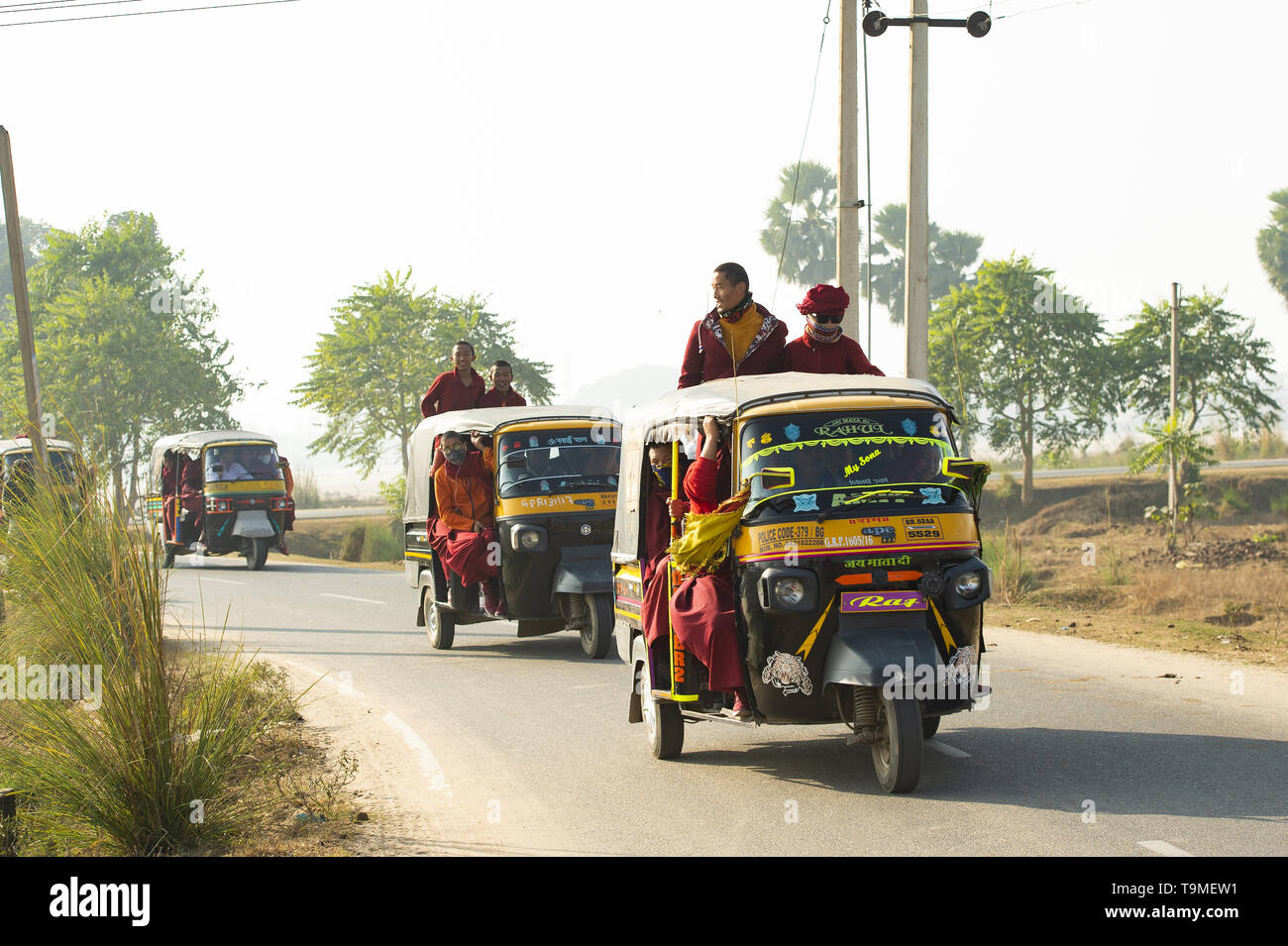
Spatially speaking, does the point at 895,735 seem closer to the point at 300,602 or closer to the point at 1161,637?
the point at 1161,637

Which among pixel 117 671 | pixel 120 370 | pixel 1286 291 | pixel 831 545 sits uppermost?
pixel 1286 291

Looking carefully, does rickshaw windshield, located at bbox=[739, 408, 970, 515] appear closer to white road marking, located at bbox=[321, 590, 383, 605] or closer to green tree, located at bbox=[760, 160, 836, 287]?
white road marking, located at bbox=[321, 590, 383, 605]

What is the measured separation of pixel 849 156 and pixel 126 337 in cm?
3709

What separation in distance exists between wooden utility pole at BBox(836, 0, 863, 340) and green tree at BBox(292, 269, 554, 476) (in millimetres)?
30639

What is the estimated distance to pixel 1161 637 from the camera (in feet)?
46.1

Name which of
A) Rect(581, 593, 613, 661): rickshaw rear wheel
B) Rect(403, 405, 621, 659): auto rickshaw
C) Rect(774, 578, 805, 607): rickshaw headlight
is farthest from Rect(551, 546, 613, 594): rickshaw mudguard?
Rect(774, 578, 805, 607): rickshaw headlight

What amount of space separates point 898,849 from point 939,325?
3762 cm

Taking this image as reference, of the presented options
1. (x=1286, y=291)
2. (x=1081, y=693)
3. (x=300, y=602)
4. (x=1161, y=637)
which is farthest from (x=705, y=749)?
(x=1286, y=291)

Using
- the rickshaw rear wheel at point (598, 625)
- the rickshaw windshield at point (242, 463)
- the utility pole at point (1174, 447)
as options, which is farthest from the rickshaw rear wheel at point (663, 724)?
the rickshaw windshield at point (242, 463)

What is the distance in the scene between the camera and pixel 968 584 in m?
7.67

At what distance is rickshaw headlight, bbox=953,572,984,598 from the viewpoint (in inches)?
301

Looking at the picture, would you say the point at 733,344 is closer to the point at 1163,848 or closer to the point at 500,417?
the point at 1163,848

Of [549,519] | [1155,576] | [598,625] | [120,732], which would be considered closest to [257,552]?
[549,519]

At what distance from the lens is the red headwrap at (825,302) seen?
30.2 feet
